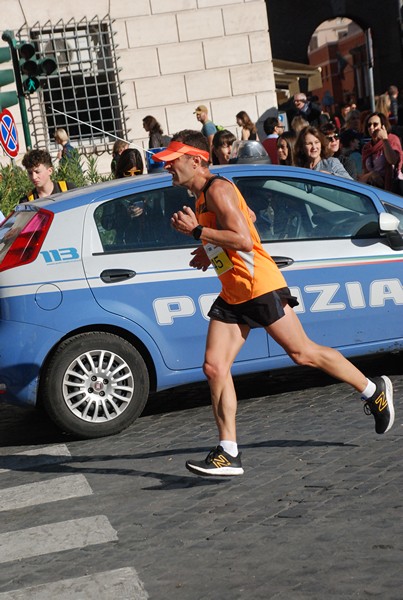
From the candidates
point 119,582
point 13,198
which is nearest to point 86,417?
point 119,582

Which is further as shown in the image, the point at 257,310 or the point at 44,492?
the point at 44,492

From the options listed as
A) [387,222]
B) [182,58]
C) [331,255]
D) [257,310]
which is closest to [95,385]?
[257,310]

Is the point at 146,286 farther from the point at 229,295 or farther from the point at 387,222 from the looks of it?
the point at 387,222

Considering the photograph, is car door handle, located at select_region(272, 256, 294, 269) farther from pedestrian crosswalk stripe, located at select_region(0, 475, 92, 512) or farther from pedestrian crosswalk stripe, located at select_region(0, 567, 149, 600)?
pedestrian crosswalk stripe, located at select_region(0, 567, 149, 600)

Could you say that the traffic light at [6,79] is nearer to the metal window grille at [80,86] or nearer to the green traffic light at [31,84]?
the green traffic light at [31,84]

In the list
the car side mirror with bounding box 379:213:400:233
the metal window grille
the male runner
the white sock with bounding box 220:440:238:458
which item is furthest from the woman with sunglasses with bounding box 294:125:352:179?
the metal window grille

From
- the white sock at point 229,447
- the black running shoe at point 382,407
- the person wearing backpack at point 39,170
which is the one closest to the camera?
the white sock at point 229,447

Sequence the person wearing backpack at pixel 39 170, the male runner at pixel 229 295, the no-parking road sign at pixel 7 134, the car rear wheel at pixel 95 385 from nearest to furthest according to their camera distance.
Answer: the male runner at pixel 229 295
the car rear wheel at pixel 95 385
the person wearing backpack at pixel 39 170
the no-parking road sign at pixel 7 134

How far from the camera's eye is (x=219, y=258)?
6.35 meters

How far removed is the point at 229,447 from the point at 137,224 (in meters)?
Answer: 1.99

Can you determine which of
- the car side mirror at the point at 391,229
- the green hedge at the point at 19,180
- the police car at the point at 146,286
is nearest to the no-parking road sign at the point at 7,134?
the green hedge at the point at 19,180

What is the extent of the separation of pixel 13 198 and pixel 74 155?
2.36 meters

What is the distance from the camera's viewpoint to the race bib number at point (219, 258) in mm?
6316

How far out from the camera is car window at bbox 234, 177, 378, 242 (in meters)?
8.03
